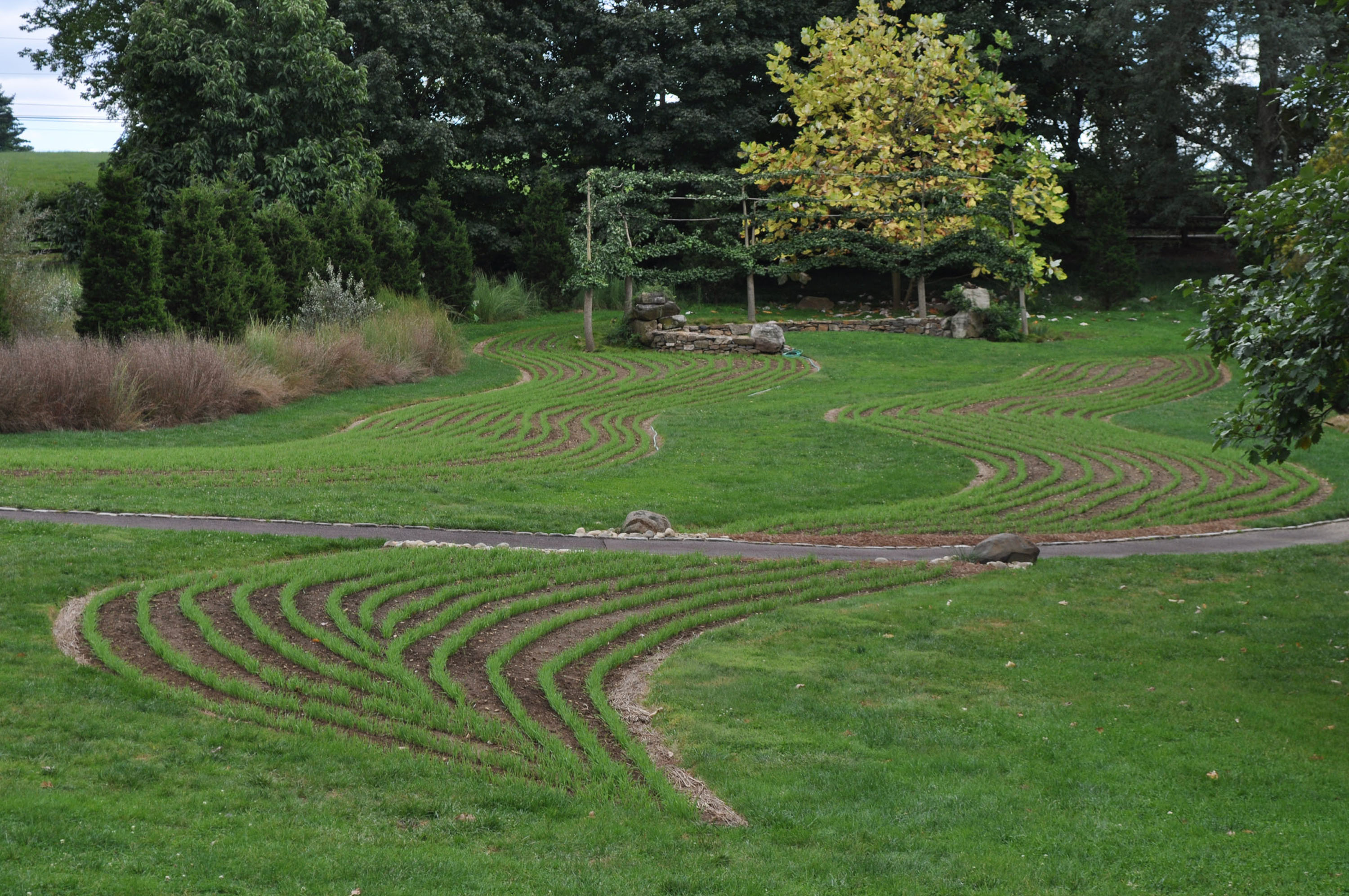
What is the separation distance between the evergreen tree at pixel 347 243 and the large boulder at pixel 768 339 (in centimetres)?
899

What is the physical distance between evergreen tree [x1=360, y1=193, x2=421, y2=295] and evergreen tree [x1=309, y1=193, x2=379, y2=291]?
1.06 meters

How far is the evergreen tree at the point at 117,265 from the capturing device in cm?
2067

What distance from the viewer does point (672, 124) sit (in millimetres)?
35812

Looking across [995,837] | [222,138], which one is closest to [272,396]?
[222,138]

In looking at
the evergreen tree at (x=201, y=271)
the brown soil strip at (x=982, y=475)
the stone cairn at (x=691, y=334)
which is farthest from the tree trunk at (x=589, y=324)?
the brown soil strip at (x=982, y=475)

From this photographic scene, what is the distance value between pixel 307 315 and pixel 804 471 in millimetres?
13739

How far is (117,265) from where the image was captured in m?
20.9

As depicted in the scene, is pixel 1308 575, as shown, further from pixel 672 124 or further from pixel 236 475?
pixel 672 124

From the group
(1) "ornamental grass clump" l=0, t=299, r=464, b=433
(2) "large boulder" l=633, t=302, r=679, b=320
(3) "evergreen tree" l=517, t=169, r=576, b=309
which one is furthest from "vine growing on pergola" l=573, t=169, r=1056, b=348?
(1) "ornamental grass clump" l=0, t=299, r=464, b=433

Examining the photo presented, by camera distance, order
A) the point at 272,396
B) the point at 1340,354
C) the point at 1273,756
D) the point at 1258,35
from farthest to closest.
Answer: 1. the point at 1258,35
2. the point at 272,396
3. the point at 1340,354
4. the point at 1273,756

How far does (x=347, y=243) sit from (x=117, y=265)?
761 cm

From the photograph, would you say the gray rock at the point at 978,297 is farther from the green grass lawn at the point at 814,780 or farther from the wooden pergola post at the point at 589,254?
the green grass lawn at the point at 814,780

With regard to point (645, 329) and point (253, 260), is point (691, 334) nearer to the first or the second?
point (645, 329)

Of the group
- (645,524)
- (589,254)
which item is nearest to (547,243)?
(589,254)
